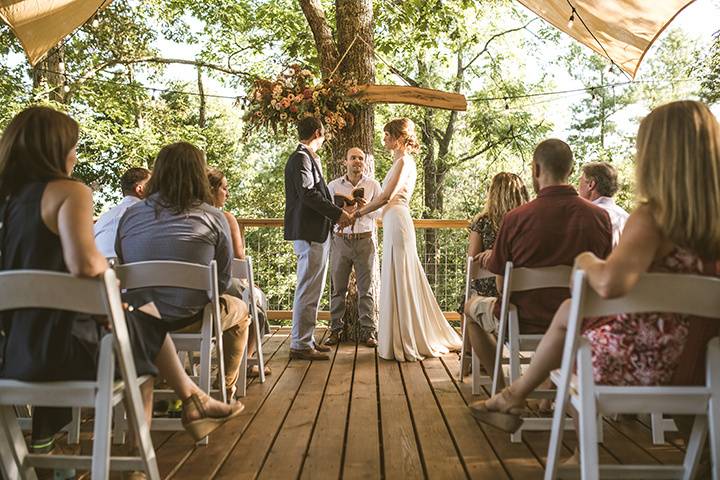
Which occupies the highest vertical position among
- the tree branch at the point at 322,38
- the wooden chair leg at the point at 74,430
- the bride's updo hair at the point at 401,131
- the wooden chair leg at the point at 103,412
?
the tree branch at the point at 322,38

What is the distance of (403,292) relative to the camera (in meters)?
5.11

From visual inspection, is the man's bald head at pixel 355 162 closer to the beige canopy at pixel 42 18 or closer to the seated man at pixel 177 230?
the beige canopy at pixel 42 18

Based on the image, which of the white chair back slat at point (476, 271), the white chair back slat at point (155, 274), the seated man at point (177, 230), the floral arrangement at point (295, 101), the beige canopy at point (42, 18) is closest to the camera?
the white chair back slat at point (155, 274)

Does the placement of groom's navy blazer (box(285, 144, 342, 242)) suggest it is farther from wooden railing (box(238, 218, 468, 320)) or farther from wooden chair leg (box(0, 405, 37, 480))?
wooden chair leg (box(0, 405, 37, 480))

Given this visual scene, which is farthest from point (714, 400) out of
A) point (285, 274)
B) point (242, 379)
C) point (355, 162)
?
point (285, 274)

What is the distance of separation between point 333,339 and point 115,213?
2.37m

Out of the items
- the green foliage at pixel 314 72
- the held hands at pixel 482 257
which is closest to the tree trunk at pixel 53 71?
the green foliage at pixel 314 72

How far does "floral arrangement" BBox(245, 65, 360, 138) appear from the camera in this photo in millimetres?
5332

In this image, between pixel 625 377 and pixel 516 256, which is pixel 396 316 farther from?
pixel 625 377

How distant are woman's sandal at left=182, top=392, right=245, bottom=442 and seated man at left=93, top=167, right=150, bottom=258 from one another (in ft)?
5.11

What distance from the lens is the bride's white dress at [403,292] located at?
5.09 metres

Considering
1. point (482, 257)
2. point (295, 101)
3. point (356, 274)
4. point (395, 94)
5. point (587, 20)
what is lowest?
point (356, 274)

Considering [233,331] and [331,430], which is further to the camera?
[233,331]

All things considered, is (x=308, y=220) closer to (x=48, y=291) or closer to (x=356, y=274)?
(x=356, y=274)
